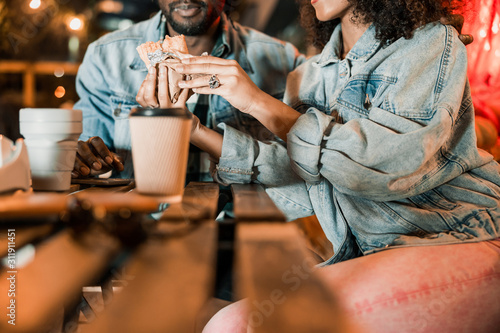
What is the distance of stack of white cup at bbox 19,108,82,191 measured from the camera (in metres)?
0.94

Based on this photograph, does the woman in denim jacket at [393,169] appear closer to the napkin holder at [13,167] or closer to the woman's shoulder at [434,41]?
the woman's shoulder at [434,41]

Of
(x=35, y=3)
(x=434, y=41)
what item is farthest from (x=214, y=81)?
(x=35, y=3)

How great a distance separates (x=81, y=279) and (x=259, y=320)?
1.27 ft

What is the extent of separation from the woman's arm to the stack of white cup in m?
0.30

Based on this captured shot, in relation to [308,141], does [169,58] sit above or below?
above

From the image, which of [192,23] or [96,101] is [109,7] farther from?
[192,23]

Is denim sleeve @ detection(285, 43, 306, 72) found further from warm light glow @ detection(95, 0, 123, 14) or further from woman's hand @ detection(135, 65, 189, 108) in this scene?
warm light glow @ detection(95, 0, 123, 14)

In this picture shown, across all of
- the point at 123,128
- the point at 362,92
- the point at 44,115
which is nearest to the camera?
the point at 44,115

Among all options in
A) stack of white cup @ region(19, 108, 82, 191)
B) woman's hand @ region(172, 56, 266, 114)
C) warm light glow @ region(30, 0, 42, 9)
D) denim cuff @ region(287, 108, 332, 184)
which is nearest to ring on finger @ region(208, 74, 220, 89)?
woman's hand @ region(172, 56, 266, 114)

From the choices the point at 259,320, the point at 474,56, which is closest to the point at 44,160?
the point at 259,320

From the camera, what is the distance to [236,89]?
1.16 meters

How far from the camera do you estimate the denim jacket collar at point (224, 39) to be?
192 cm

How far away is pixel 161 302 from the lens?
2.10 feet

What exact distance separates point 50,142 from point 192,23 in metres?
1.06
